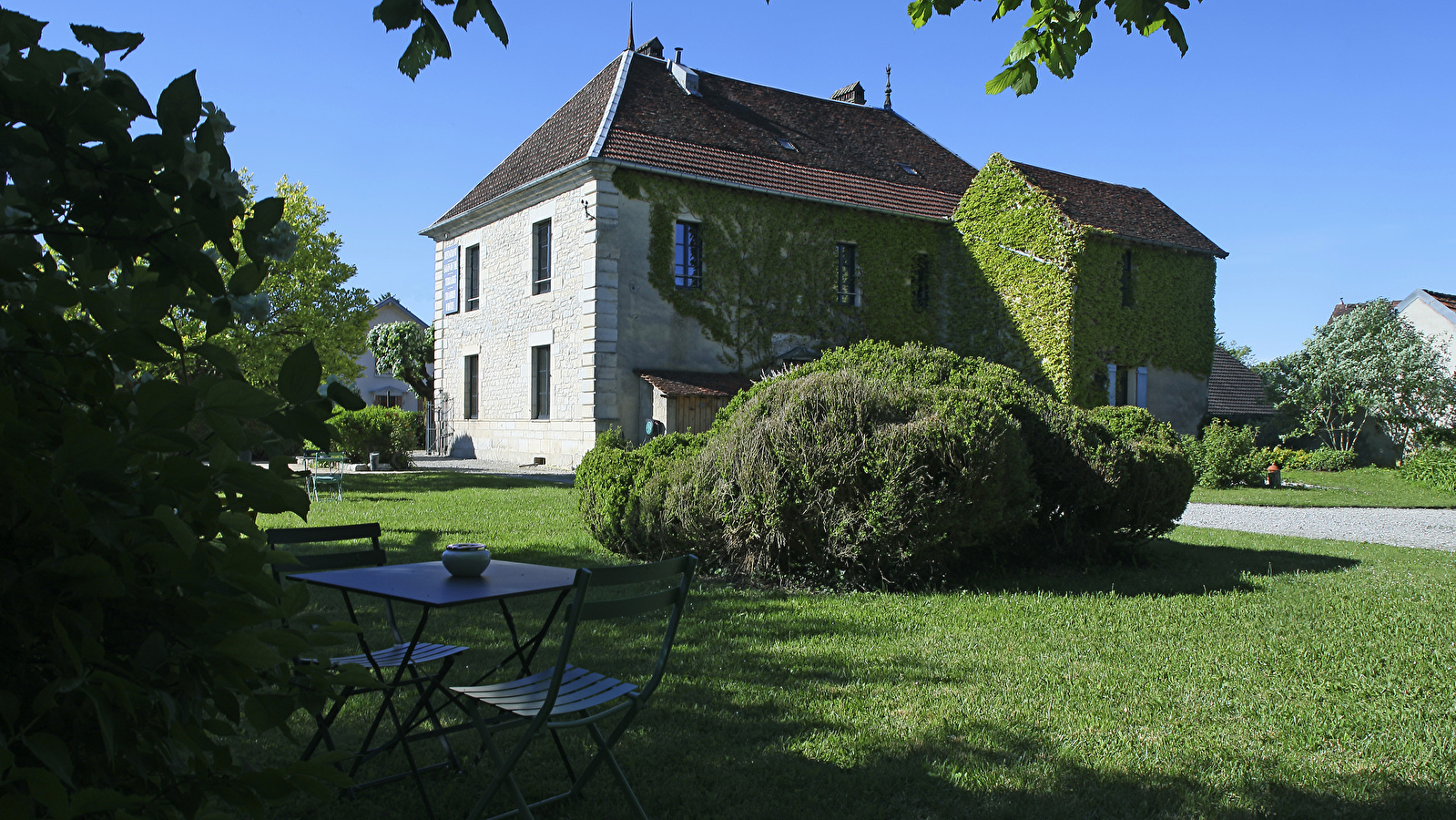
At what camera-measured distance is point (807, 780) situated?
3.76 metres

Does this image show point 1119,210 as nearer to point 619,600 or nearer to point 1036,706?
point 1036,706

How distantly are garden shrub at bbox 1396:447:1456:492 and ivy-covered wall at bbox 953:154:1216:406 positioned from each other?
6146mm

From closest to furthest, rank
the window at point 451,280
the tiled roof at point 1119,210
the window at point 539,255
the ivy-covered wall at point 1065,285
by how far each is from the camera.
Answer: the window at point 539,255, the ivy-covered wall at point 1065,285, the tiled roof at point 1119,210, the window at point 451,280

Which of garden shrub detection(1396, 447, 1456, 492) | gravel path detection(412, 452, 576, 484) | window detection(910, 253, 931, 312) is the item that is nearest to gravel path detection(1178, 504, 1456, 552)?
garden shrub detection(1396, 447, 1456, 492)

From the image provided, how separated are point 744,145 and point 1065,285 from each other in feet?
29.4

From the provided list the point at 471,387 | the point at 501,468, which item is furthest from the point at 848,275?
the point at 471,387

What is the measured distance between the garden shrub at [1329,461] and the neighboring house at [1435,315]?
6.96 metres

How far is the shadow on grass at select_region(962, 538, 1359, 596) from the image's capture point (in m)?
7.95

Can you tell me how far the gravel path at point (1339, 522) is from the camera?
12.3m

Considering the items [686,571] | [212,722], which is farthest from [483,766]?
[212,722]

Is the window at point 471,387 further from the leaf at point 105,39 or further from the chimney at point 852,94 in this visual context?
the leaf at point 105,39

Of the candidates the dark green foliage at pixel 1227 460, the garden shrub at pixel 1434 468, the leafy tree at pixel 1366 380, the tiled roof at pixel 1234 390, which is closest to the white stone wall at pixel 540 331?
the dark green foliage at pixel 1227 460

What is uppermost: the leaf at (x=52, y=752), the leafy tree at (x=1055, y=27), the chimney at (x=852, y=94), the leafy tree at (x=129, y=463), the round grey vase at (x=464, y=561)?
the chimney at (x=852, y=94)

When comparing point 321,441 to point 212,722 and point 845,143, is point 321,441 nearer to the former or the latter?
point 212,722
